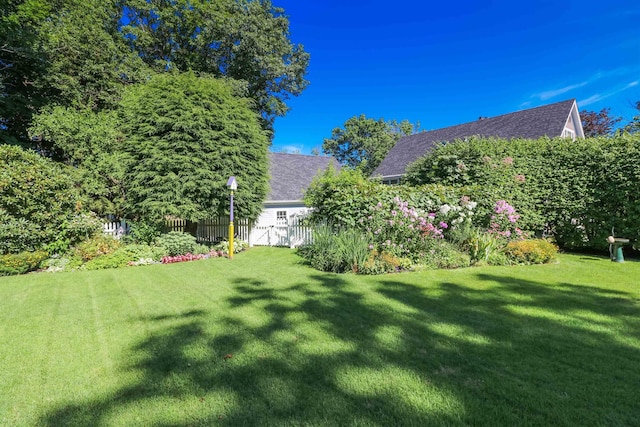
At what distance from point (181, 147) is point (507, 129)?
1759cm

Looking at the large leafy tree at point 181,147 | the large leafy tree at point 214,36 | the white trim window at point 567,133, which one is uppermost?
the large leafy tree at point 214,36

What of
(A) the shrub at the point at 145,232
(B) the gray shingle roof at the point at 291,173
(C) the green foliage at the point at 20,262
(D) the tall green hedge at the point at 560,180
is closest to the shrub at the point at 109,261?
(C) the green foliage at the point at 20,262

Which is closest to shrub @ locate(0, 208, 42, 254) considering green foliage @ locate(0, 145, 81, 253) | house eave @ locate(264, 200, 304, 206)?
green foliage @ locate(0, 145, 81, 253)

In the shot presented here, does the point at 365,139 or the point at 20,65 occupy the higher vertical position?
the point at 365,139

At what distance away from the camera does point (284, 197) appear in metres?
17.0

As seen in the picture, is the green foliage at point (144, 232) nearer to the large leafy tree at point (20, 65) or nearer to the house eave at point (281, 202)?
the house eave at point (281, 202)

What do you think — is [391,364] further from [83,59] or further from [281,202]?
[83,59]

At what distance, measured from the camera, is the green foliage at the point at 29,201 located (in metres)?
7.43

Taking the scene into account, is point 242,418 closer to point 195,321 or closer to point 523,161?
point 195,321

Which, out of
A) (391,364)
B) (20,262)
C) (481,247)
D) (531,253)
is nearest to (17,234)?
(20,262)

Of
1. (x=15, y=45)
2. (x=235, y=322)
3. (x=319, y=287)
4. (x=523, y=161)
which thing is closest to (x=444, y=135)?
(x=523, y=161)

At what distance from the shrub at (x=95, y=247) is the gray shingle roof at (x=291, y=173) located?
810 centimetres

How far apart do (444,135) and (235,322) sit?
2124cm

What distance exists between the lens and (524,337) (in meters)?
3.11
